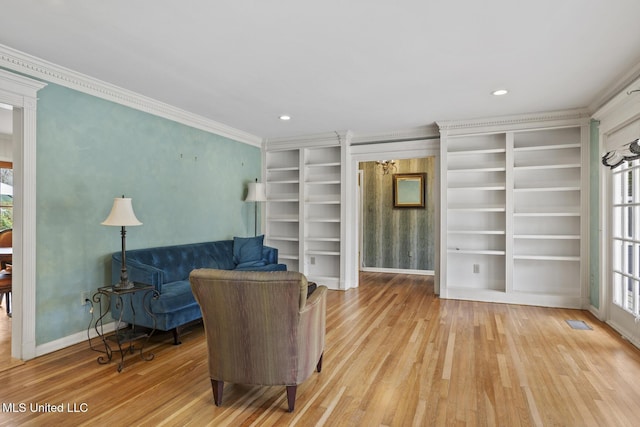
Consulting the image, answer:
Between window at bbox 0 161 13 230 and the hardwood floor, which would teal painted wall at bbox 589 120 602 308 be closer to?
the hardwood floor

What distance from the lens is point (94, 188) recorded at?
340 cm

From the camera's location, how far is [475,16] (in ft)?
7.48

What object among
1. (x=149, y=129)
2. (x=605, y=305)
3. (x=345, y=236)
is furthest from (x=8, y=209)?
(x=605, y=305)

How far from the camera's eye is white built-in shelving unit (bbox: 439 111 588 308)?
453 cm

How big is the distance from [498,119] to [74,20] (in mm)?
4658

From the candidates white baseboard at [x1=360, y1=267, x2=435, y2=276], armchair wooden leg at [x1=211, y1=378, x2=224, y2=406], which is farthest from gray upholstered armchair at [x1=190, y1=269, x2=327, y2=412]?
white baseboard at [x1=360, y1=267, x2=435, y2=276]

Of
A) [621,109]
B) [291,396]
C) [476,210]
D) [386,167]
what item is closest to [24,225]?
[291,396]

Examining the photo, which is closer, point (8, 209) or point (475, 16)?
point (475, 16)

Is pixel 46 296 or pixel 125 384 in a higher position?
pixel 46 296

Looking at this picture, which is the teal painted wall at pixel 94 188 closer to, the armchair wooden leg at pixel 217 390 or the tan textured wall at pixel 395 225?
the armchair wooden leg at pixel 217 390

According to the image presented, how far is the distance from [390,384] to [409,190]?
16.8ft

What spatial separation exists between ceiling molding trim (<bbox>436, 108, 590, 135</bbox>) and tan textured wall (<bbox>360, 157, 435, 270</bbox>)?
207cm

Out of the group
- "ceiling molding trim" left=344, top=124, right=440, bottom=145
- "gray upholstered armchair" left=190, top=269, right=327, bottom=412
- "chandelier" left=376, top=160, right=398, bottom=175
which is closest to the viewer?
"gray upholstered armchair" left=190, top=269, right=327, bottom=412

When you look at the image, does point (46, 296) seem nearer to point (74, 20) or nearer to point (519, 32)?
point (74, 20)
